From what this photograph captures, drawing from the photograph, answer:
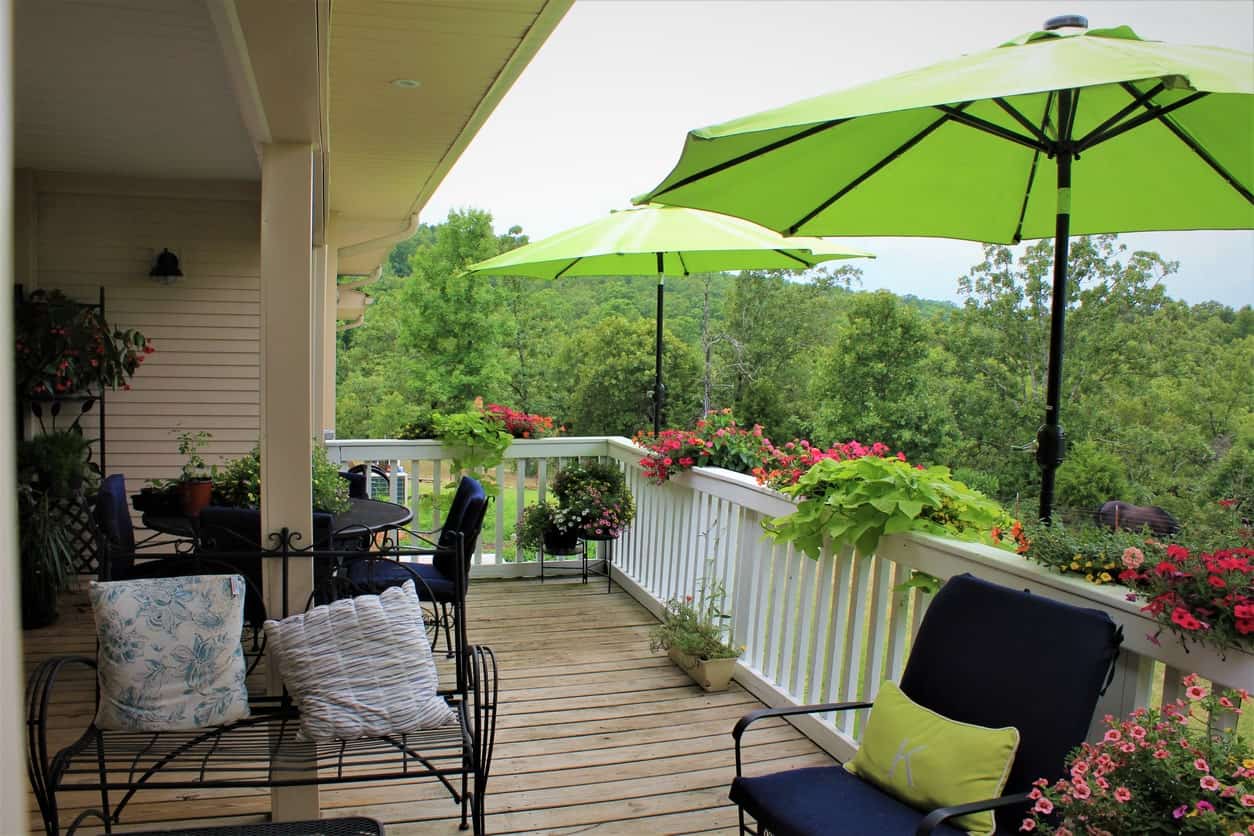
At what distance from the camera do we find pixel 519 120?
36.8 meters

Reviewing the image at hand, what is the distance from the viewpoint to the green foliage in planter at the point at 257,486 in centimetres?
399

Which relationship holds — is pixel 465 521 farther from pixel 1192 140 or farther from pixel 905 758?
pixel 1192 140

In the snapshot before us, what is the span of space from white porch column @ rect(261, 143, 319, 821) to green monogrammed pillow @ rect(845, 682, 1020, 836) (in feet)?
5.67

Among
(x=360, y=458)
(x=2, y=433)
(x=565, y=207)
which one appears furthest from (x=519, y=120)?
(x=2, y=433)

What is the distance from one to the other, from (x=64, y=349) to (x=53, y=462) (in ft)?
2.10

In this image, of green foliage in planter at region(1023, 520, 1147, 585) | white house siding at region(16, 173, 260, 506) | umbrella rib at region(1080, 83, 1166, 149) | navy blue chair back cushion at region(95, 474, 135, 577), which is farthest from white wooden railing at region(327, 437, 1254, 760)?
navy blue chair back cushion at region(95, 474, 135, 577)

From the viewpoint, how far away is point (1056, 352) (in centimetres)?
255

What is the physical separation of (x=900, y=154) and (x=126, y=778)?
3.36 metres

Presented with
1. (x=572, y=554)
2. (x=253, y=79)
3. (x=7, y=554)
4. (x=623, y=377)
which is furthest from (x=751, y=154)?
(x=623, y=377)

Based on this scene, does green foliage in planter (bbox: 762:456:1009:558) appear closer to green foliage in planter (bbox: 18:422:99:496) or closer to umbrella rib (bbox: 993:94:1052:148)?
umbrella rib (bbox: 993:94:1052:148)

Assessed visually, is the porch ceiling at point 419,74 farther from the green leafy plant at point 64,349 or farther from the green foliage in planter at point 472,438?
the green leafy plant at point 64,349

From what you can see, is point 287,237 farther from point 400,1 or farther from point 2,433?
point 2,433

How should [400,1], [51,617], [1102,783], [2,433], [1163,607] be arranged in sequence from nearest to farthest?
1. [2,433]
2. [1102,783]
3. [1163,607]
4. [400,1]
5. [51,617]

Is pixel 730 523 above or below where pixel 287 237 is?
below
